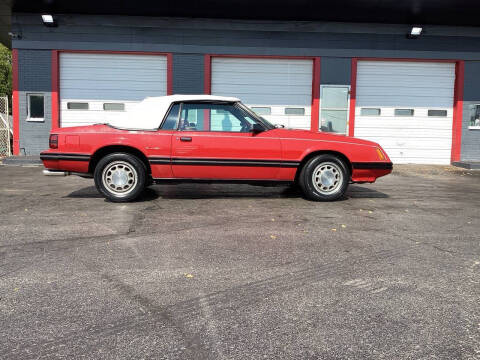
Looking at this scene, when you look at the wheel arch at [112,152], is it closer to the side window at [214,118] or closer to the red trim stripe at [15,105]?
the side window at [214,118]

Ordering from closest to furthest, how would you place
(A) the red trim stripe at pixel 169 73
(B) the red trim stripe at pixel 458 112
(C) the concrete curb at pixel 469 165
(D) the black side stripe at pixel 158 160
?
(D) the black side stripe at pixel 158 160 < (C) the concrete curb at pixel 469 165 < (A) the red trim stripe at pixel 169 73 < (B) the red trim stripe at pixel 458 112

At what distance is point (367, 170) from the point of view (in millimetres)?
6660

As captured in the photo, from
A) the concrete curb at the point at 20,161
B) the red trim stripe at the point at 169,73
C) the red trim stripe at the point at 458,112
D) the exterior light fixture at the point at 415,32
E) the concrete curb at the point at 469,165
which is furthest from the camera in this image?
the red trim stripe at the point at 458,112

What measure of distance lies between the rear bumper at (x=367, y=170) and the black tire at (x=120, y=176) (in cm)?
311

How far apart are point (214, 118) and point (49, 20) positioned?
366 inches

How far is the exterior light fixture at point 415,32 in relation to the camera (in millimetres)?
13479

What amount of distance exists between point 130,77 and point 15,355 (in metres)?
12.8

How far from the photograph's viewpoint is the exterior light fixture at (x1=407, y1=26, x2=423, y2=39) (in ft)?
44.2

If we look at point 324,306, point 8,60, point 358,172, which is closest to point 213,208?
point 358,172

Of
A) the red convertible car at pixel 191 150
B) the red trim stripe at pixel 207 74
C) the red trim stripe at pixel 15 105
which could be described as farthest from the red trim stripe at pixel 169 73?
the red convertible car at pixel 191 150

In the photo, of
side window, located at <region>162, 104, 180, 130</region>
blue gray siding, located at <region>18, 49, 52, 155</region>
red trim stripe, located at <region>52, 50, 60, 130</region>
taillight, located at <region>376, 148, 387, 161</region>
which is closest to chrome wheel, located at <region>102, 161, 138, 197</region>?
side window, located at <region>162, 104, 180, 130</region>

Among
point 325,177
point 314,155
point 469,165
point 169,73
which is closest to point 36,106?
point 169,73

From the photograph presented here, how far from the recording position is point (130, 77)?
13992mm

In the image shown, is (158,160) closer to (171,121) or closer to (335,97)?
(171,121)
